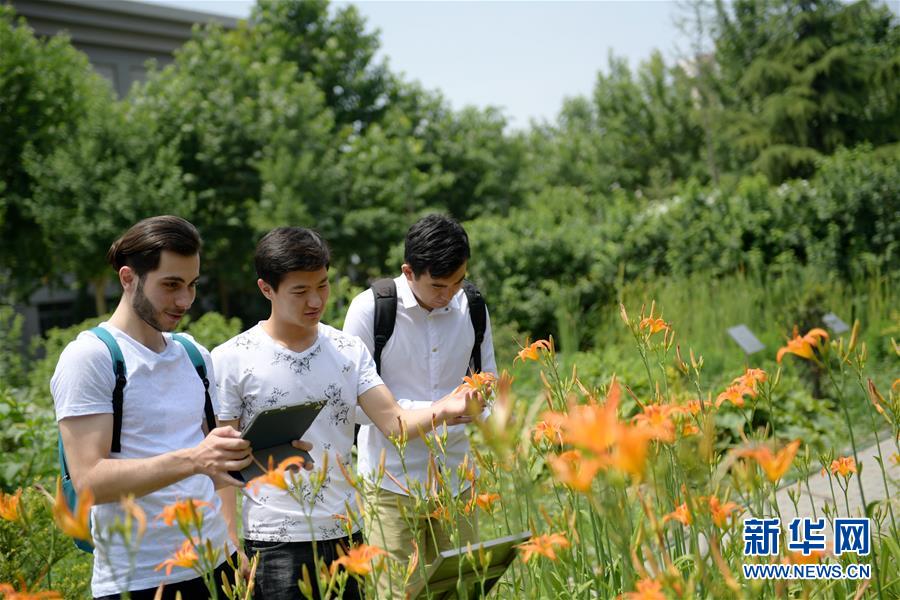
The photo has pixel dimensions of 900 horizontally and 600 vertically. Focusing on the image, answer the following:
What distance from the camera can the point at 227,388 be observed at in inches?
91.9

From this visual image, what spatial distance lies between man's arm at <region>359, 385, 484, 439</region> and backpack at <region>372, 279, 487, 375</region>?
334 mm

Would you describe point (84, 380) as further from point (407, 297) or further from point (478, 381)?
point (407, 297)

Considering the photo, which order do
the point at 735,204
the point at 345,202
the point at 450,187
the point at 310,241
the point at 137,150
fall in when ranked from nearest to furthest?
the point at 310,241 < the point at 735,204 < the point at 137,150 < the point at 345,202 < the point at 450,187

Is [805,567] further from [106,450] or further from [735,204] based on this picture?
[735,204]

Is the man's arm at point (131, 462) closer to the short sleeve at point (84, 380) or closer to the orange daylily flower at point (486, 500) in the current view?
the short sleeve at point (84, 380)

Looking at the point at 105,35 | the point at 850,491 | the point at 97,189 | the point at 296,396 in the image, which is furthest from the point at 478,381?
the point at 105,35

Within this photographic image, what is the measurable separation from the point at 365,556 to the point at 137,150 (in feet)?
46.6

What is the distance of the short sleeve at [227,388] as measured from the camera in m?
2.33

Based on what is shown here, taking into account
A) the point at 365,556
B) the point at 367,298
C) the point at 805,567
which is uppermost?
the point at 367,298

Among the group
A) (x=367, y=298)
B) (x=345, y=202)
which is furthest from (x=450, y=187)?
(x=367, y=298)

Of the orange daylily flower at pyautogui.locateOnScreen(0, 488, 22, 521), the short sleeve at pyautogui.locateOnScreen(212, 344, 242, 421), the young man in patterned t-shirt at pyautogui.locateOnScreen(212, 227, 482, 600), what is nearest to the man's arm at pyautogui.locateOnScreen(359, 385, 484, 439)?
the young man in patterned t-shirt at pyautogui.locateOnScreen(212, 227, 482, 600)

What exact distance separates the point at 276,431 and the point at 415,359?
100cm

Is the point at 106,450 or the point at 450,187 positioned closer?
the point at 106,450

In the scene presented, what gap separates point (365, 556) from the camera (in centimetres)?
142
